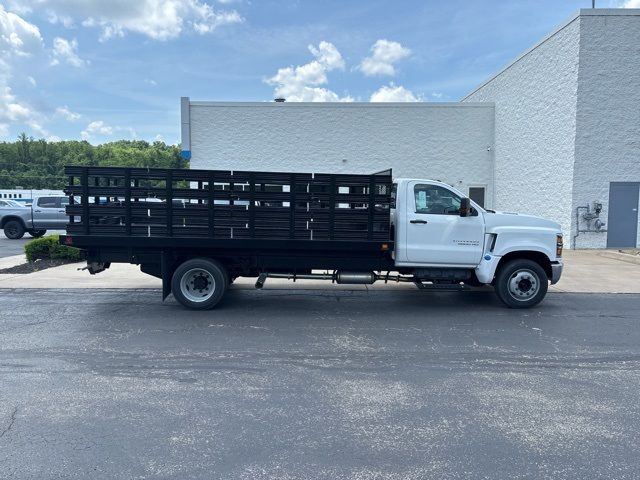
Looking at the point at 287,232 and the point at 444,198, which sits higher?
the point at 444,198

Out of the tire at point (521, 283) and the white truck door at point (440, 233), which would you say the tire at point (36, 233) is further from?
the tire at point (521, 283)

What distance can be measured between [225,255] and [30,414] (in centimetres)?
430

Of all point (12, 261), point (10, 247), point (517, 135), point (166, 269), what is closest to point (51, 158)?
point (10, 247)

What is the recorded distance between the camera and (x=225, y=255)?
316 inches

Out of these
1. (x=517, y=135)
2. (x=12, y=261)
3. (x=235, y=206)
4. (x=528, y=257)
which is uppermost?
(x=517, y=135)

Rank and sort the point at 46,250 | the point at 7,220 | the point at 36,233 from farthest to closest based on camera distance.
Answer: the point at 36,233, the point at 7,220, the point at 46,250

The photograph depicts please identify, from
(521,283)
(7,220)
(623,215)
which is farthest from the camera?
(7,220)

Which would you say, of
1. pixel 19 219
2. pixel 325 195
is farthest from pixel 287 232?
pixel 19 219

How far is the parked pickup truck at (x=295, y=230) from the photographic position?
302 inches

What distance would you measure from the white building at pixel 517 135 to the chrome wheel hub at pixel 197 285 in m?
13.0

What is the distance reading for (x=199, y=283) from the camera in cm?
802

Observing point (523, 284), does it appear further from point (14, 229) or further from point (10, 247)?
point (14, 229)

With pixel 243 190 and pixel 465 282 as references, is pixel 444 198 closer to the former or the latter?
pixel 465 282

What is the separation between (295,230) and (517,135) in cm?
1435
